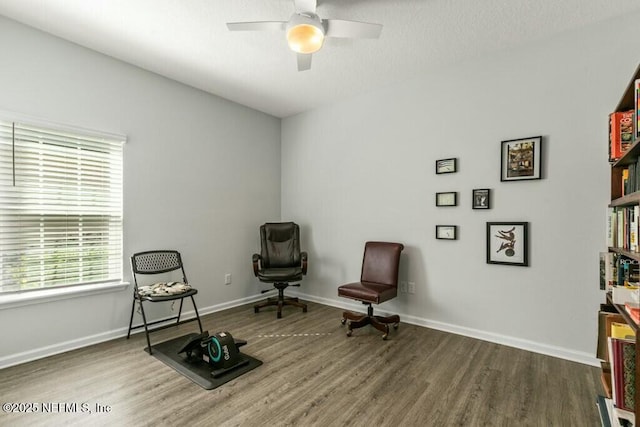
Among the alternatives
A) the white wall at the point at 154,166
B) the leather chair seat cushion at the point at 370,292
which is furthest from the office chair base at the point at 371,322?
the white wall at the point at 154,166

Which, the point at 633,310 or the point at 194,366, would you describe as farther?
the point at 194,366

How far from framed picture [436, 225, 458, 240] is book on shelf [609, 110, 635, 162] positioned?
4.67 feet

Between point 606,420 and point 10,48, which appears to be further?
point 10,48

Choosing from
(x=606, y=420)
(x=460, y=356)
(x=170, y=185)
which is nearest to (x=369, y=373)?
(x=460, y=356)

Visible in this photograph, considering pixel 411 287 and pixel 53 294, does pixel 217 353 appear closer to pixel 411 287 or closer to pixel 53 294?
pixel 53 294

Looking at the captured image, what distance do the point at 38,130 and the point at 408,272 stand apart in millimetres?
3704

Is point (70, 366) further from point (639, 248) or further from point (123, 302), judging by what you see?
point (639, 248)

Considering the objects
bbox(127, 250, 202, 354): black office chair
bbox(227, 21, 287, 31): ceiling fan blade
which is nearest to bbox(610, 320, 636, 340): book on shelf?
bbox(227, 21, 287, 31): ceiling fan blade

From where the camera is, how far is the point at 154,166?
334 centimetres

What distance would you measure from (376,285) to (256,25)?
2542 mm

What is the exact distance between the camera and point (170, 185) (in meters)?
3.47

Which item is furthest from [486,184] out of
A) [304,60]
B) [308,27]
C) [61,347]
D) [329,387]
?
[61,347]

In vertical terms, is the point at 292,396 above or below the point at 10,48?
below

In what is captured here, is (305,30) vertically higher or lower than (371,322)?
higher
